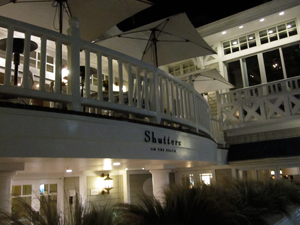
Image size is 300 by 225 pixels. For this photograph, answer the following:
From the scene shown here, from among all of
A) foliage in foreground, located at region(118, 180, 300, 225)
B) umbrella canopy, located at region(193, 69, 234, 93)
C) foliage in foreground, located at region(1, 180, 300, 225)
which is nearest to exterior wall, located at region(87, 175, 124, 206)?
umbrella canopy, located at region(193, 69, 234, 93)

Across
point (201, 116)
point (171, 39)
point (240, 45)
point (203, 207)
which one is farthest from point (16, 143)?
point (240, 45)

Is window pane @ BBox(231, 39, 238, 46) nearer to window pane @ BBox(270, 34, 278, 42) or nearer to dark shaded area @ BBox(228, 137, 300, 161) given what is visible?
window pane @ BBox(270, 34, 278, 42)

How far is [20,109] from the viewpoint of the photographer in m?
2.23

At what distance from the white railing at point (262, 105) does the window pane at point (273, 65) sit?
112cm

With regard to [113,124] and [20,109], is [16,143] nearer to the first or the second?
[20,109]

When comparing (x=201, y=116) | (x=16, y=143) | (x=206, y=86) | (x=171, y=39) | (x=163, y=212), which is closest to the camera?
(x=16, y=143)

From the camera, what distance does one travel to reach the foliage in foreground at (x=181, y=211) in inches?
77.9

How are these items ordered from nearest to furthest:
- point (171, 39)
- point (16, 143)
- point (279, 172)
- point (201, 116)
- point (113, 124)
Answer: point (16, 143) → point (113, 124) → point (201, 116) → point (171, 39) → point (279, 172)

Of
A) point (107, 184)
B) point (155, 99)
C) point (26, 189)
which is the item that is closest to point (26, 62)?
point (155, 99)

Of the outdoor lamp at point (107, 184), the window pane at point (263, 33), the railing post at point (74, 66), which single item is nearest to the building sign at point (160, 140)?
the railing post at point (74, 66)

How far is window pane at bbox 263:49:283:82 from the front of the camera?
9.61 meters

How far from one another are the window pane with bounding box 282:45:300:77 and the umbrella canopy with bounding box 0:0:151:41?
7.18 metres

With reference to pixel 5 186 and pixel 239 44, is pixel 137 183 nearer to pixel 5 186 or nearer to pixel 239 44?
pixel 5 186

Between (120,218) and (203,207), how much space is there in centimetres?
90
